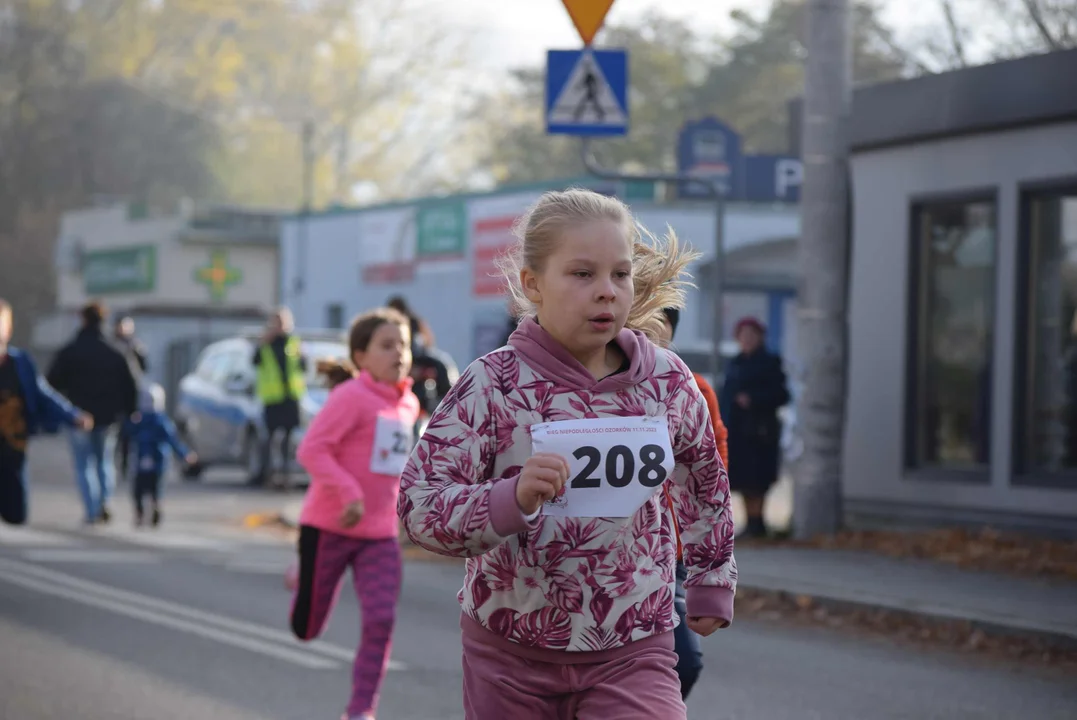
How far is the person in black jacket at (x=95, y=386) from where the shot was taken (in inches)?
683

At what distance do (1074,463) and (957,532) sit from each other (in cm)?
101

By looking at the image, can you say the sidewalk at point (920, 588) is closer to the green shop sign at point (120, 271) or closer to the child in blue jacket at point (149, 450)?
the child in blue jacket at point (149, 450)

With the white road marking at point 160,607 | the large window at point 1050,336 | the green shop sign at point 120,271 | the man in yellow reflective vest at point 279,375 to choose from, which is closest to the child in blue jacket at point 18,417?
the white road marking at point 160,607

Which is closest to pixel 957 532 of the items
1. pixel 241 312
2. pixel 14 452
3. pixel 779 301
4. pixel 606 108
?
pixel 606 108

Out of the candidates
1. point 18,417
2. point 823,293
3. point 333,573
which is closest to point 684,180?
point 823,293

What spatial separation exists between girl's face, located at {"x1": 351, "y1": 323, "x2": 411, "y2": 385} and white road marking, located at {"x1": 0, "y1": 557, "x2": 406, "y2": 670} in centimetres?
208

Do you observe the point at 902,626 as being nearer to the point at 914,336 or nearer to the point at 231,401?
the point at 914,336

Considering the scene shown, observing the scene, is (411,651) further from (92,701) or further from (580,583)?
(580,583)

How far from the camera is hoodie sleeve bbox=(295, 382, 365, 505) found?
7.58 meters

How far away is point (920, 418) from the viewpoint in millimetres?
15547

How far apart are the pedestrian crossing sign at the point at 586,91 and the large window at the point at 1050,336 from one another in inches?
124

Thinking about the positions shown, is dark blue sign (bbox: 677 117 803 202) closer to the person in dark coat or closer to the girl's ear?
the person in dark coat

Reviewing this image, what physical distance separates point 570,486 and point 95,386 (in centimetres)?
1390

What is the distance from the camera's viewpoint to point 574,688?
4172 millimetres
